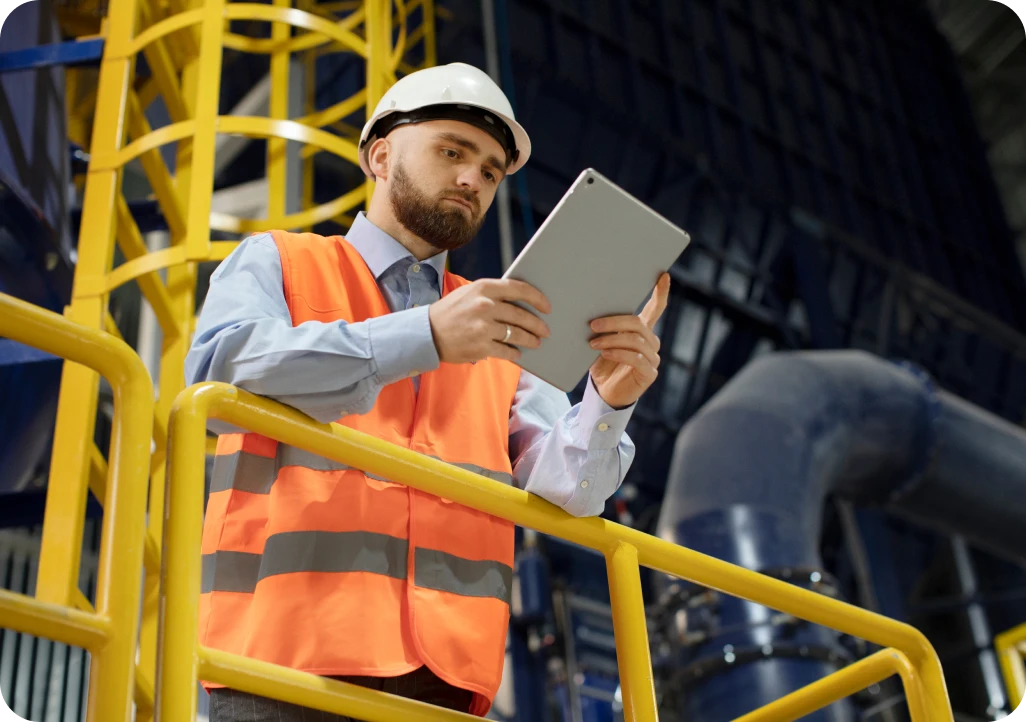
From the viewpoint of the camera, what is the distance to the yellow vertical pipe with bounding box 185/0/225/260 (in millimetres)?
4770

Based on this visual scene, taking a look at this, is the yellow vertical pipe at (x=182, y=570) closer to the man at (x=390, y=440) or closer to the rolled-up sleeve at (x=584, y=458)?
the man at (x=390, y=440)

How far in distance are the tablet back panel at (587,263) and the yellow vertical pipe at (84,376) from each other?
2383 millimetres

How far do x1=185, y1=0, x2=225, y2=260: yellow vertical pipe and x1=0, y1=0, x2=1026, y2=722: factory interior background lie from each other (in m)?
0.02

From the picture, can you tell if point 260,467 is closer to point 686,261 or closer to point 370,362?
point 370,362

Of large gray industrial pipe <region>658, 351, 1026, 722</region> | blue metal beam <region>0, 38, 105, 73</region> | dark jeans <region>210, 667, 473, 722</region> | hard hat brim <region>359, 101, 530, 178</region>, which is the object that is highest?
blue metal beam <region>0, 38, 105, 73</region>

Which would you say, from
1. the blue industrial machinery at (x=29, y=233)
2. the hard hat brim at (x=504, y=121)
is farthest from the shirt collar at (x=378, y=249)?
the blue industrial machinery at (x=29, y=233)

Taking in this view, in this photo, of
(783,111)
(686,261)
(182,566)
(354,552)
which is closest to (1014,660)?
(354,552)

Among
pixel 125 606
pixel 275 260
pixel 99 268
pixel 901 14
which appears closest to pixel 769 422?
pixel 99 268

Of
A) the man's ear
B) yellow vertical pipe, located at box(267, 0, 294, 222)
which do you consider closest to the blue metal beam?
yellow vertical pipe, located at box(267, 0, 294, 222)

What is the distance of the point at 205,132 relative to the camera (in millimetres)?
4984

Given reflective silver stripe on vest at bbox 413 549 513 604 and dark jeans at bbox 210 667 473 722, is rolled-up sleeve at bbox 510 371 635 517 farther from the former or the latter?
dark jeans at bbox 210 667 473 722

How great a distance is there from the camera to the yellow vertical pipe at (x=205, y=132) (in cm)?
477

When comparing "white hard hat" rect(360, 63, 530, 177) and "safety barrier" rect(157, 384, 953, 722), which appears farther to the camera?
"white hard hat" rect(360, 63, 530, 177)

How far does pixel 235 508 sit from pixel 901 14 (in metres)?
20.2
